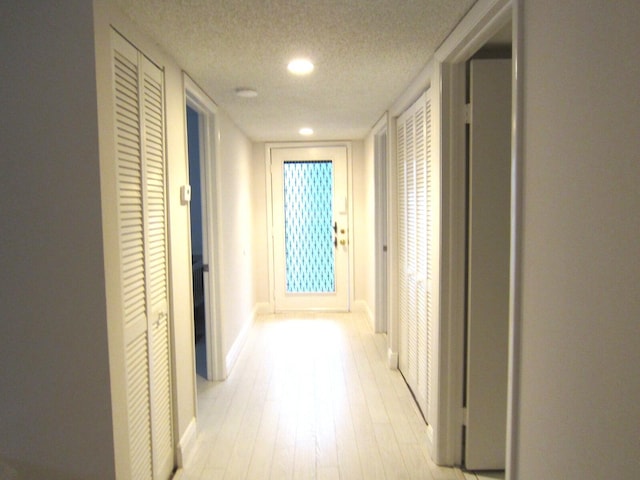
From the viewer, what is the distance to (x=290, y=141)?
17.5ft

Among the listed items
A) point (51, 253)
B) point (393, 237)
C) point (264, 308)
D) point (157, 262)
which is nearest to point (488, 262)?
point (393, 237)

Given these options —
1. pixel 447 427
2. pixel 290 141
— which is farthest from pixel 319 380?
pixel 290 141

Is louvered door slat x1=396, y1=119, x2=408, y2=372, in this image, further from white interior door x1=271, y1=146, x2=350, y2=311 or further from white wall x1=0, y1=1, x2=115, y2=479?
white wall x1=0, y1=1, x2=115, y2=479

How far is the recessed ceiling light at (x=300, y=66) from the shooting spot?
7.57ft

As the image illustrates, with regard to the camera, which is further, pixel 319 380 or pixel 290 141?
pixel 290 141

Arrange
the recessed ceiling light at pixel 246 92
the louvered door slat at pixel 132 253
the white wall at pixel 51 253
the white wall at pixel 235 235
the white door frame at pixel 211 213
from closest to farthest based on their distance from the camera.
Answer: the white wall at pixel 51 253
the louvered door slat at pixel 132 253
the recessed ceiling light at pixel 246 92
the white door frame at pixel 211 213
the white wall at pixel 235 235

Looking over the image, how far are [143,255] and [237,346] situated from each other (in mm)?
2354

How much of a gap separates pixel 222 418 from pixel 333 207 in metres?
3.15

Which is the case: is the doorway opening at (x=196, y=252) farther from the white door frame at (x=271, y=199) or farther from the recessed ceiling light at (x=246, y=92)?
the recessed ceiling light at (x=246, y=92)

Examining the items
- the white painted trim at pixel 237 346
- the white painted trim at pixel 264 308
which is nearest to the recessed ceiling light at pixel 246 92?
the white painted trim at pixel 237 346

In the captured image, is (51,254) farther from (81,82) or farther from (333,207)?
(333,207)

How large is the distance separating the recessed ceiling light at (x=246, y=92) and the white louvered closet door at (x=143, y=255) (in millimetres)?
840

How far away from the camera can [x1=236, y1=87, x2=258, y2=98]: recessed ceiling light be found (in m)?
2.87

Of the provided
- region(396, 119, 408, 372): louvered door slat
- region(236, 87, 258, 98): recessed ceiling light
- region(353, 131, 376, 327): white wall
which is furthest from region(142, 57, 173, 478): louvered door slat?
region(353, 131, 376, 327): white wall
